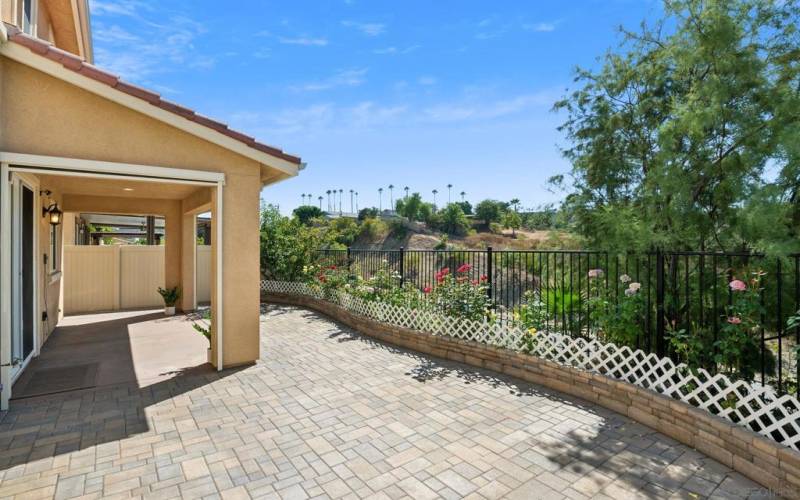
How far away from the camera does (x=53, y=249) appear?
8914 mm

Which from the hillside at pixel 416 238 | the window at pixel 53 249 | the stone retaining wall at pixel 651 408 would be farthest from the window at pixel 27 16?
the hillside at pixel 416 238

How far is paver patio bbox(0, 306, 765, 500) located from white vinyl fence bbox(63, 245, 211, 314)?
8008mm

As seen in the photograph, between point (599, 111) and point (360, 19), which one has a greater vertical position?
point (360, 19)

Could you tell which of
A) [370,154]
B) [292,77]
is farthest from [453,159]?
[292,77]

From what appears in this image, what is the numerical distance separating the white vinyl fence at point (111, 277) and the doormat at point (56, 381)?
6.51 m

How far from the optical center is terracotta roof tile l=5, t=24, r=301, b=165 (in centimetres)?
445

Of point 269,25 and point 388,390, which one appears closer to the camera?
point 388,390

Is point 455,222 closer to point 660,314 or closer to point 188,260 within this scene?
point 188,260

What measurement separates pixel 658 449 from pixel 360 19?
10.6 meters

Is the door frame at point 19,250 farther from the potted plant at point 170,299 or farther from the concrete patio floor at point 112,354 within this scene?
the potted plant at point 170,299

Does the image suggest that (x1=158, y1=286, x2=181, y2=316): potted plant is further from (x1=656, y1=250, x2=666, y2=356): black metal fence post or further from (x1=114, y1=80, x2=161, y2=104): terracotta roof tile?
(x1=656, y1=250, x2=666, y2=356): black metal fence post

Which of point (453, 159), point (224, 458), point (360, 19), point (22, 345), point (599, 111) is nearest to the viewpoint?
point (224, 458)

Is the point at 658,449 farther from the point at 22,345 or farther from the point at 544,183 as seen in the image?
the point at 22,345

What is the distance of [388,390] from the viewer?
5.38 metres
